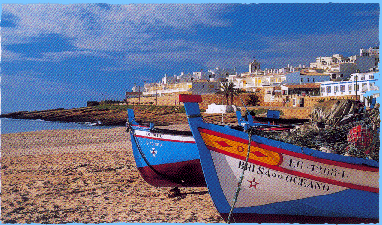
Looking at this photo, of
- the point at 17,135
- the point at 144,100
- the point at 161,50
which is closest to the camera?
the point at 161,50

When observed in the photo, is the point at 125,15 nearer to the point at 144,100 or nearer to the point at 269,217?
the point at 144,100

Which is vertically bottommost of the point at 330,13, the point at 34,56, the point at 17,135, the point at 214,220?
the point at 214,220

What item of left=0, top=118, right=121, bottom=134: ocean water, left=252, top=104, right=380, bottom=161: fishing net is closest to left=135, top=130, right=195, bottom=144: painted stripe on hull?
left=252, top=104, right=380, bottom=161: fishing net

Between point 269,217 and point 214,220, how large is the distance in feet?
2.22

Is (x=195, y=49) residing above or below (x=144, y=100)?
above

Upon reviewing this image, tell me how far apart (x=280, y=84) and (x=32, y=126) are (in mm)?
5471

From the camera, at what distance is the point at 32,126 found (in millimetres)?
8031

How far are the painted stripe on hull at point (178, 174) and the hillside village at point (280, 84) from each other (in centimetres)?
132

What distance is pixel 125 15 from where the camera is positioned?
4906mm

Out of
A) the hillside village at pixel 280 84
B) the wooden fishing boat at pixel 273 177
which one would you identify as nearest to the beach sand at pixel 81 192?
the wooden fishing boat at pixel 273 177

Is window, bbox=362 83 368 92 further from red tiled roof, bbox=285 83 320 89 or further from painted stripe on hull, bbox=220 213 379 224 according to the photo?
painted stripe on hull, bbox=220 213 379 224

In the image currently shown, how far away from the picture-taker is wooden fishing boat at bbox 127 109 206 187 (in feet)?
14.9

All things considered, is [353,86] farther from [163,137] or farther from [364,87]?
[163,137]

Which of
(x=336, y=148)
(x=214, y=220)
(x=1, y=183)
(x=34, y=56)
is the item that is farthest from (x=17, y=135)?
(x=336, y=148)
